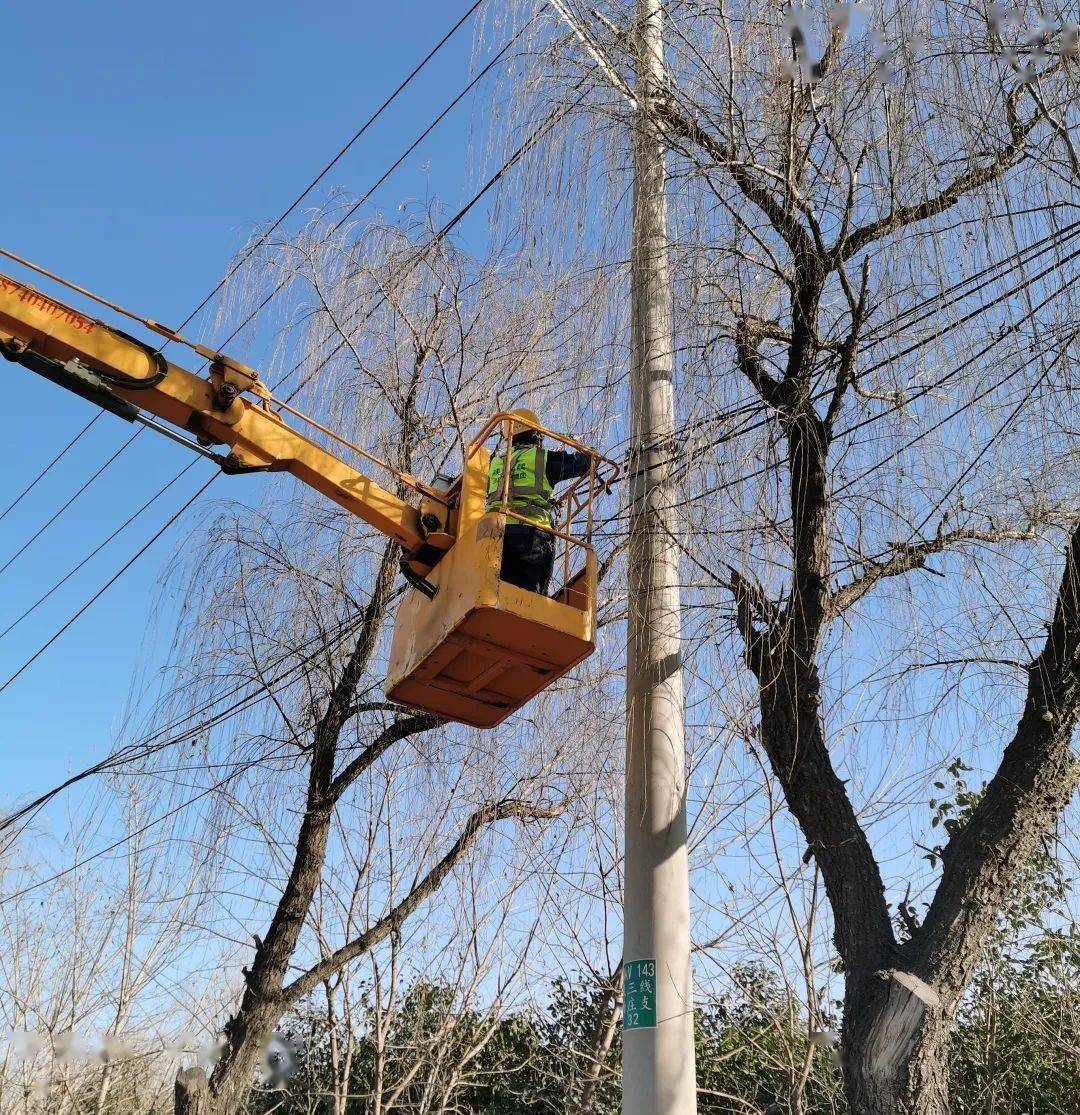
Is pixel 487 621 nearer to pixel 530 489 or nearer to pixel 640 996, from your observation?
pixel 530 489

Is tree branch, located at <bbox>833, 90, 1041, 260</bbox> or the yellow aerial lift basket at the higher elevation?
tree branch, located at <bbox>833, 90, 1041, 260</bbox>

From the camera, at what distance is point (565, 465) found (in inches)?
226

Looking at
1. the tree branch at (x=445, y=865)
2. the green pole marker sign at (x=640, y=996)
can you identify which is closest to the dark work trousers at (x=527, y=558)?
the green pole marker sign at (x=640, y=996)

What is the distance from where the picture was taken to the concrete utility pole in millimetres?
3980

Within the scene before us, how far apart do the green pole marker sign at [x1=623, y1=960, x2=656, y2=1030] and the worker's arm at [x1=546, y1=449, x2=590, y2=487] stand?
2445 mm

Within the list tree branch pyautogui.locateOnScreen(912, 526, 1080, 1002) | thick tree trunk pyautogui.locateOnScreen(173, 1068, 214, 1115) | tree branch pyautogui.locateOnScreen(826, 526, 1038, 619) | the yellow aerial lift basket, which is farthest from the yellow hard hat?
thick tree trunk pyautogui.locateOnScreen(173, 1068, 214, 1115)

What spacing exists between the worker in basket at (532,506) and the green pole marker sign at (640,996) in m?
2.02

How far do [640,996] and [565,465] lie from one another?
2.61m

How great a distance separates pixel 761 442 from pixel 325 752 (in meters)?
4.87

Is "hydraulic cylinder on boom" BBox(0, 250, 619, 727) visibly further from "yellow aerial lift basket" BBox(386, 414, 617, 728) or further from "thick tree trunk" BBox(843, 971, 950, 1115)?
"thick tree trunk" BBox(843, 971, 950, 1115)

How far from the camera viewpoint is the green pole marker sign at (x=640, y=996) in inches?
157

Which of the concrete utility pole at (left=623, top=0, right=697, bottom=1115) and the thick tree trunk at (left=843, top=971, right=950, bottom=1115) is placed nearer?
the thick tree trunk at (left=843, top=971, right=950, bottom=1115)

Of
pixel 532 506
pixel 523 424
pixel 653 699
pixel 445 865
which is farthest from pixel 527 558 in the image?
pixel 445 865

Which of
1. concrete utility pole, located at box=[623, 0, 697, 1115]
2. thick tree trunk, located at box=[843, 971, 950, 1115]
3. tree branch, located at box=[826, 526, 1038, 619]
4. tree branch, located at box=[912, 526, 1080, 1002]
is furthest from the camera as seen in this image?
tree branch, located at box=[826, 526, 1038, 619]
